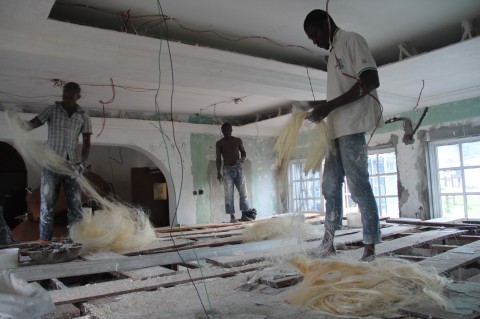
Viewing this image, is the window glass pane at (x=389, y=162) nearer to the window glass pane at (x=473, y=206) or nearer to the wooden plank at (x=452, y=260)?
the window glass pane at (x=473, y=206)

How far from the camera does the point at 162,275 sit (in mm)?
2090

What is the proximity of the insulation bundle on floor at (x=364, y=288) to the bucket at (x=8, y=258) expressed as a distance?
1.84 m

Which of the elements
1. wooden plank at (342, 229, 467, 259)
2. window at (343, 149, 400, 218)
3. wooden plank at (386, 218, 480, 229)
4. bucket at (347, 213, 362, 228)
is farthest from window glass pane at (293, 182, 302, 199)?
wooden plank at (342, 229, 467, 259)

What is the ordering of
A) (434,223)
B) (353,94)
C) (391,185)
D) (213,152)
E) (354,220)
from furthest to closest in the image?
(213,152) < (391,185) < (354,220) < (434,223) < (353,94)

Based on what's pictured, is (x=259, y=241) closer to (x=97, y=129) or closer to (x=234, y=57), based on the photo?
(x=234, y=57)

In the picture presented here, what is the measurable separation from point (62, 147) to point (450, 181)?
19.3 feet

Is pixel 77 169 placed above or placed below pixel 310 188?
above

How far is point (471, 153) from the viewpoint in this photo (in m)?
5.88

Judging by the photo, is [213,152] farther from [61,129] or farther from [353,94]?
[353,94]

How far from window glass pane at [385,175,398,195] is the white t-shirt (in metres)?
5.06

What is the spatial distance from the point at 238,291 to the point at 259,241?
149cm

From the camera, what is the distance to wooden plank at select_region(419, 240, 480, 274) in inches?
72.7

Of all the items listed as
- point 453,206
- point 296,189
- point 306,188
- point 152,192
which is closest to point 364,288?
point 453,206

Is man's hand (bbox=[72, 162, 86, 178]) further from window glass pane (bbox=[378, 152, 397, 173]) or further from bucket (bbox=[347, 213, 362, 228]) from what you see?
window glass pane (bbox=[378, 152, 397, 173])
